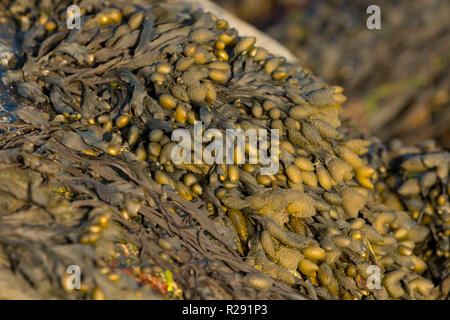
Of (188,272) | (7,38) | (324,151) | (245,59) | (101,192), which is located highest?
(7,38)

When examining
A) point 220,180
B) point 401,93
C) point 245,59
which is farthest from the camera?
point 401,93

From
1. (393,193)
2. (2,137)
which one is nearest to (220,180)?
(2,137)

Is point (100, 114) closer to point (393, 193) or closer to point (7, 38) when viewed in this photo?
point (7, 38)

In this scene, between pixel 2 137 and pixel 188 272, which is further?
pixel 2 137

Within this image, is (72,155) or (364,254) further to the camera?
(364,254)

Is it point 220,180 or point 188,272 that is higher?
point 220,180

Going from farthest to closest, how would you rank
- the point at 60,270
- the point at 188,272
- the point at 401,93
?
1. the point at 401,93
2. the point at 188,272
3. the point at 60,270

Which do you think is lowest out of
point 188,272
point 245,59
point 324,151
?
point 188,272

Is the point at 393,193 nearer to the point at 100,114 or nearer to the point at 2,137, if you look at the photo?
the point at 100,114

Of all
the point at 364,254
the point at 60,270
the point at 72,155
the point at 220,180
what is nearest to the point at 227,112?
the point at 220,180
